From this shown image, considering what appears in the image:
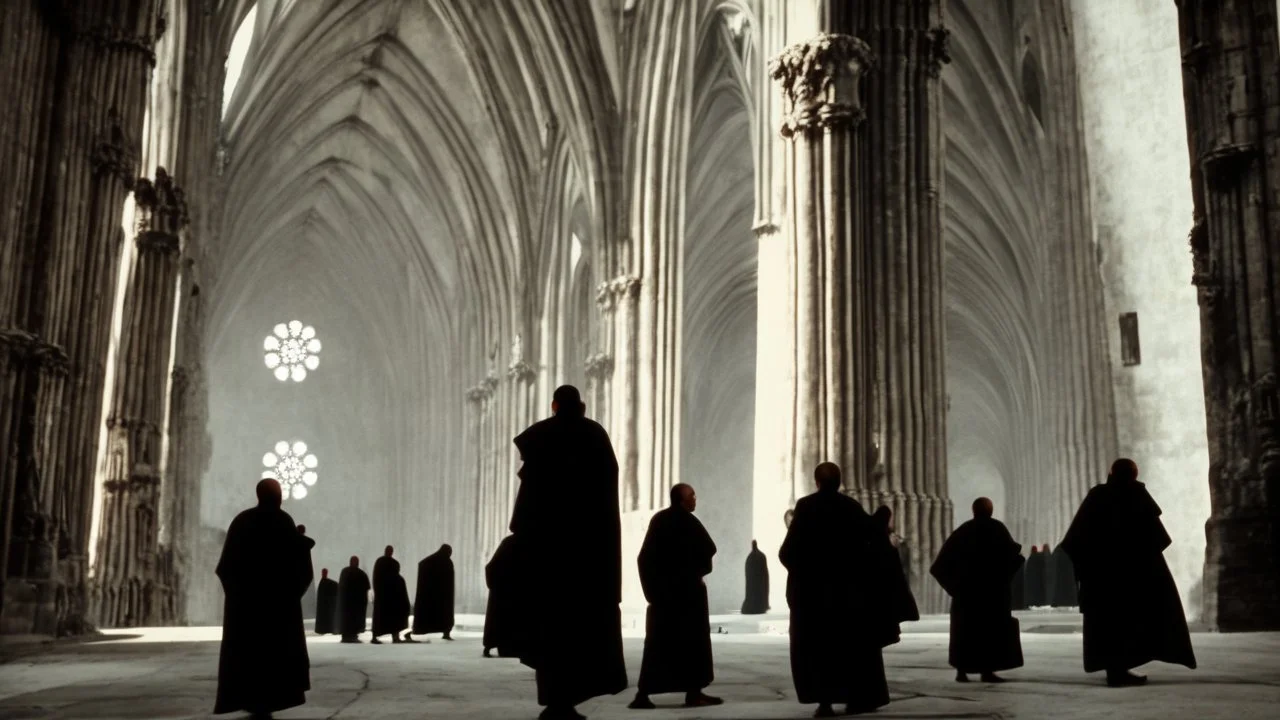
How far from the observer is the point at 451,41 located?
→ 121ft

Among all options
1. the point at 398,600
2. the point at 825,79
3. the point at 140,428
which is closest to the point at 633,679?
the point at 398,600

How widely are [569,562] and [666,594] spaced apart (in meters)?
1.40

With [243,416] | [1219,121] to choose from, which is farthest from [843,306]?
[243,416]

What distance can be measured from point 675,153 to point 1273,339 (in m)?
17.4

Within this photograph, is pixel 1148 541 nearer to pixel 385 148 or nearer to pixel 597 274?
pixel 597 274

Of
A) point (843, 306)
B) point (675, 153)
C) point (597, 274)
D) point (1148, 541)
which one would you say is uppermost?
point (675, 153)

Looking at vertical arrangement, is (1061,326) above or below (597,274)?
below

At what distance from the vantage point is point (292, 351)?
163 ft

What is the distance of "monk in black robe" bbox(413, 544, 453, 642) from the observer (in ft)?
55.8

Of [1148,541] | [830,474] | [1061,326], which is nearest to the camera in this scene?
[830,474]

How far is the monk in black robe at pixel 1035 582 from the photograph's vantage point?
26297 millimetres

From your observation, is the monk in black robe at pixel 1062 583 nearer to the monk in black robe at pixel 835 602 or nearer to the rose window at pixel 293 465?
the monk in black robe at pixel 835 602

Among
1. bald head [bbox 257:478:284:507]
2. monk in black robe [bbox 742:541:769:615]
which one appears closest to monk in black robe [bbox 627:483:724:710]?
bald head [bbox 257:478:284:507]

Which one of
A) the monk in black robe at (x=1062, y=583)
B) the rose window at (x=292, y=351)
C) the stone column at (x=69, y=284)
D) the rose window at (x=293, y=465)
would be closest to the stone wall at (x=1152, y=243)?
the monk in black robe at (x=1062, y=583)
